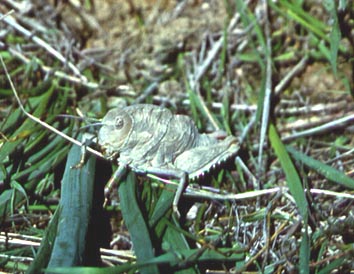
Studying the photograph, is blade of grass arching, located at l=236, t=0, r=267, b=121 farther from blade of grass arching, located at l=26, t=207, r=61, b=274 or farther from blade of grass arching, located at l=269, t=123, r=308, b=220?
blade of grass arching, located at l=26, t=207, r=61, b=274

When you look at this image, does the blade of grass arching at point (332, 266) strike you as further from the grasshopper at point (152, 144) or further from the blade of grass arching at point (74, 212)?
the blade of grass arching at point (74, 212)

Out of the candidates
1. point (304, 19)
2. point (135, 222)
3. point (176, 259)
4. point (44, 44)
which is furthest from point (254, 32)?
point (176, 259)

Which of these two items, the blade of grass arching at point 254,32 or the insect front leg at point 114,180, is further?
the blade of grass arching at point 254,32

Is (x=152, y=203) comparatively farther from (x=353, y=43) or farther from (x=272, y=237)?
(x=353, y=43)

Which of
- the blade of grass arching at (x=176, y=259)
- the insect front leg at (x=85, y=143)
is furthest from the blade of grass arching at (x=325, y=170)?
the insect front leg at (x=85, y=143)

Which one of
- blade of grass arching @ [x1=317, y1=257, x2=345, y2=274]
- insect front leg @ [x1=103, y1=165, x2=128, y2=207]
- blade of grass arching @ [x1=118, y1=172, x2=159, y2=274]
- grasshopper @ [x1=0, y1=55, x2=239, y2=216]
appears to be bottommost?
blade of grass arching @ [x1=317, y1=257, x2=345, y2=274]

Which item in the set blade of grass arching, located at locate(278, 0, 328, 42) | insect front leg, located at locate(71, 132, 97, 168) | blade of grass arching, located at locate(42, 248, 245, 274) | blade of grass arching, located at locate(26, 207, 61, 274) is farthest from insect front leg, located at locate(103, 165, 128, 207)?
blade of grass arching, located at locate(278, 0, 328, 42)

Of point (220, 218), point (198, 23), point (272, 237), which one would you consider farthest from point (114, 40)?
point (272, 237)

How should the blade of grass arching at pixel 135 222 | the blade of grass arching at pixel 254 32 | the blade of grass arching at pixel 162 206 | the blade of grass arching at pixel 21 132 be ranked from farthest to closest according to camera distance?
the blade of grass arching at pixel 254 32 < the blade of grass arching at pixel 21 132 < the blade of grass arching at pixel 162 206 < the blade of grass arching at pixel 135 222
